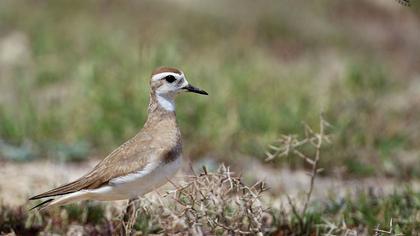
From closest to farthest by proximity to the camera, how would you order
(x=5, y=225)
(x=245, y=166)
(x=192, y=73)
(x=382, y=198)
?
(x=5, y=225) < (x=382, y=198) < (x=245, y=166) < (x=192, y=73)

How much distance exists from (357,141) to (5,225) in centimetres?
410

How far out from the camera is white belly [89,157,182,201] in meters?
5.44

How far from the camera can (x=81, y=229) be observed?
6.15m

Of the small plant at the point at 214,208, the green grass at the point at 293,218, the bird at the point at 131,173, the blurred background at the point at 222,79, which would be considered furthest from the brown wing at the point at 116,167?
the blurred background at the point at 222,79

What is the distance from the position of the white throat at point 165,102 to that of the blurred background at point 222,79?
113 cm

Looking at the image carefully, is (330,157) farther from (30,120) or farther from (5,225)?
(5,225)

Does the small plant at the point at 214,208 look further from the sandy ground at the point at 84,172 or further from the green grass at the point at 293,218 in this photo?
the sandy ground at the point at 84,172

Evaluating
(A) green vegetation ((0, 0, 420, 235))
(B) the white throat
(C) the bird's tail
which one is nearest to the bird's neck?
(B) the white throat

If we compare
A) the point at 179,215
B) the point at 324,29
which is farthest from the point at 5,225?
the point at 324,29

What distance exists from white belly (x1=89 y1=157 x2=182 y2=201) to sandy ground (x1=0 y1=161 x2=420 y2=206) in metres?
1.13

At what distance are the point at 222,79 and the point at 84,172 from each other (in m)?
2.66

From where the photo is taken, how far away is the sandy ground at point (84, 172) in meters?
6.92

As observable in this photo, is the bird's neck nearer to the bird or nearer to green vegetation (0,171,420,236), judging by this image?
the bird

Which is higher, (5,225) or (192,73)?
(192,73)
